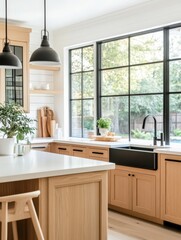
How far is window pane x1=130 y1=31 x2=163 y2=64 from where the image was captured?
514 cm

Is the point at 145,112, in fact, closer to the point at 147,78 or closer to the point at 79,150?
the point at 147,78

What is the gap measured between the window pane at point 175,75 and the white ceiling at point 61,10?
965mm

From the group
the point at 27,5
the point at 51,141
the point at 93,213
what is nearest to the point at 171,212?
the point at 93,213

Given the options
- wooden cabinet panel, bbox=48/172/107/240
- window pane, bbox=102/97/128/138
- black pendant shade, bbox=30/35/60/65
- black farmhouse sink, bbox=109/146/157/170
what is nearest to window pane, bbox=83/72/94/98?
window pane, bbox=102/97/128/138

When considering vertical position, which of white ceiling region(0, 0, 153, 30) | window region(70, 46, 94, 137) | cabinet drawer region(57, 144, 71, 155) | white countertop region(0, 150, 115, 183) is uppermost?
white ceiling region(0, 0, 153, 30)

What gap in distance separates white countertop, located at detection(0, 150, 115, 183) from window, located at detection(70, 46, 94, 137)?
9.74 feet

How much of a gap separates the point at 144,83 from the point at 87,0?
141 centimetres

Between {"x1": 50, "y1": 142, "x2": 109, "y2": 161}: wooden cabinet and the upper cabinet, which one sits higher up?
the upper cabinet

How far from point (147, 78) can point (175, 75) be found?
524mm

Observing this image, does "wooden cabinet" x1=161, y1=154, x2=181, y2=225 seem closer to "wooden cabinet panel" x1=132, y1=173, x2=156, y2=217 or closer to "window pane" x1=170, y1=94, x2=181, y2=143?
"wooden cabinet panel" x1=132, y1=173, x2=156, y2=217

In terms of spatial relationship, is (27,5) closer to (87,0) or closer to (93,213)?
(87,0)

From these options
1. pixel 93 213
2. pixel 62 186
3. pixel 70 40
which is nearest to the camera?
pixel 62 186

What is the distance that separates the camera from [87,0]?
4.94 m

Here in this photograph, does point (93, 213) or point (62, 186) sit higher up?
point (62, 186)
